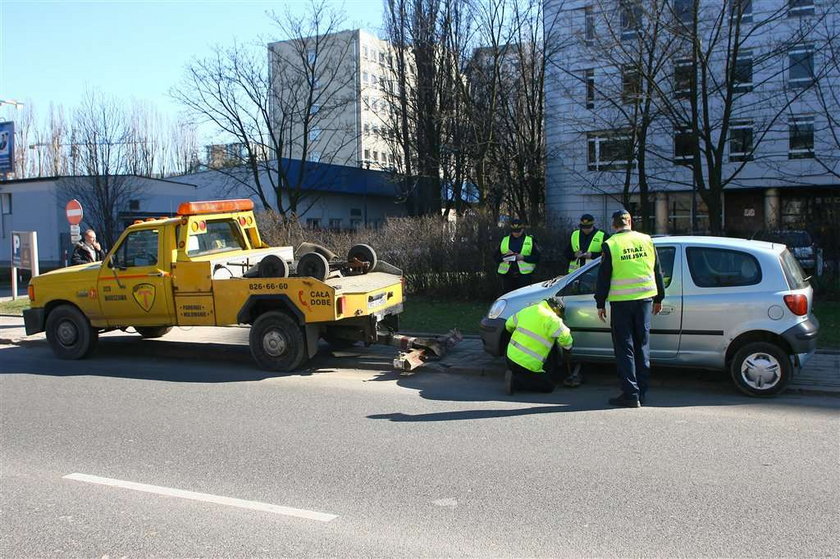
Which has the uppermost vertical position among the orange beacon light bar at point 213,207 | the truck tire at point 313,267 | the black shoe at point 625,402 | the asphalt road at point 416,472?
the orange beacon light bar at point 213,207

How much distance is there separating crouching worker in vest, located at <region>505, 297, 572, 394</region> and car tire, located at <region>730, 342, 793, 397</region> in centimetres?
177

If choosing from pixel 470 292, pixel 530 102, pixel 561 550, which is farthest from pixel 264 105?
pixel 561 550

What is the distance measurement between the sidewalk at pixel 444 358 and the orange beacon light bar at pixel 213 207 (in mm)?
2168

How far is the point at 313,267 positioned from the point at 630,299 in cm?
406

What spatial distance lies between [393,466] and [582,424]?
200 centimetres

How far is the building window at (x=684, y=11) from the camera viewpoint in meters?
17.1

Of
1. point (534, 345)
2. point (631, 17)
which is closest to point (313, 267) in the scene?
point (534, 345)

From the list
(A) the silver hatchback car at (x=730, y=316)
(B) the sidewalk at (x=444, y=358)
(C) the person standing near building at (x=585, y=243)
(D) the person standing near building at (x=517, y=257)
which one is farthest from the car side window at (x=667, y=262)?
(D) the person standing near building at (x=517, y=257)

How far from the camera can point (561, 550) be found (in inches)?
147

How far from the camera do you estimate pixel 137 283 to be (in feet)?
31.9

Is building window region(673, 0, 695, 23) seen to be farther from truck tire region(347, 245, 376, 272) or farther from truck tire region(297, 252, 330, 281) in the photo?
truck tire region(297, 252, 330, 281)

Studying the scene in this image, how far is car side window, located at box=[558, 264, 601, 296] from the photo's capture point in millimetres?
7941

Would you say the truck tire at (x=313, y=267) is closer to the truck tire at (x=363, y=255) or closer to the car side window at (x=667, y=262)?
the truck tire at (x=363, y=255)

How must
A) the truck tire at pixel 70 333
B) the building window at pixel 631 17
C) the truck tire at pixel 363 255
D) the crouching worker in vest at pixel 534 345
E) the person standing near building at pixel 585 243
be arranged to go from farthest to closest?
1. the building window at pixel 631 17
2. the truck tire at pixel 363 255
3. the truck tire at pixel 70 333
4. the person standing near building at pixel 585 243
5. the crouching worker in vest at pixel 534 345
